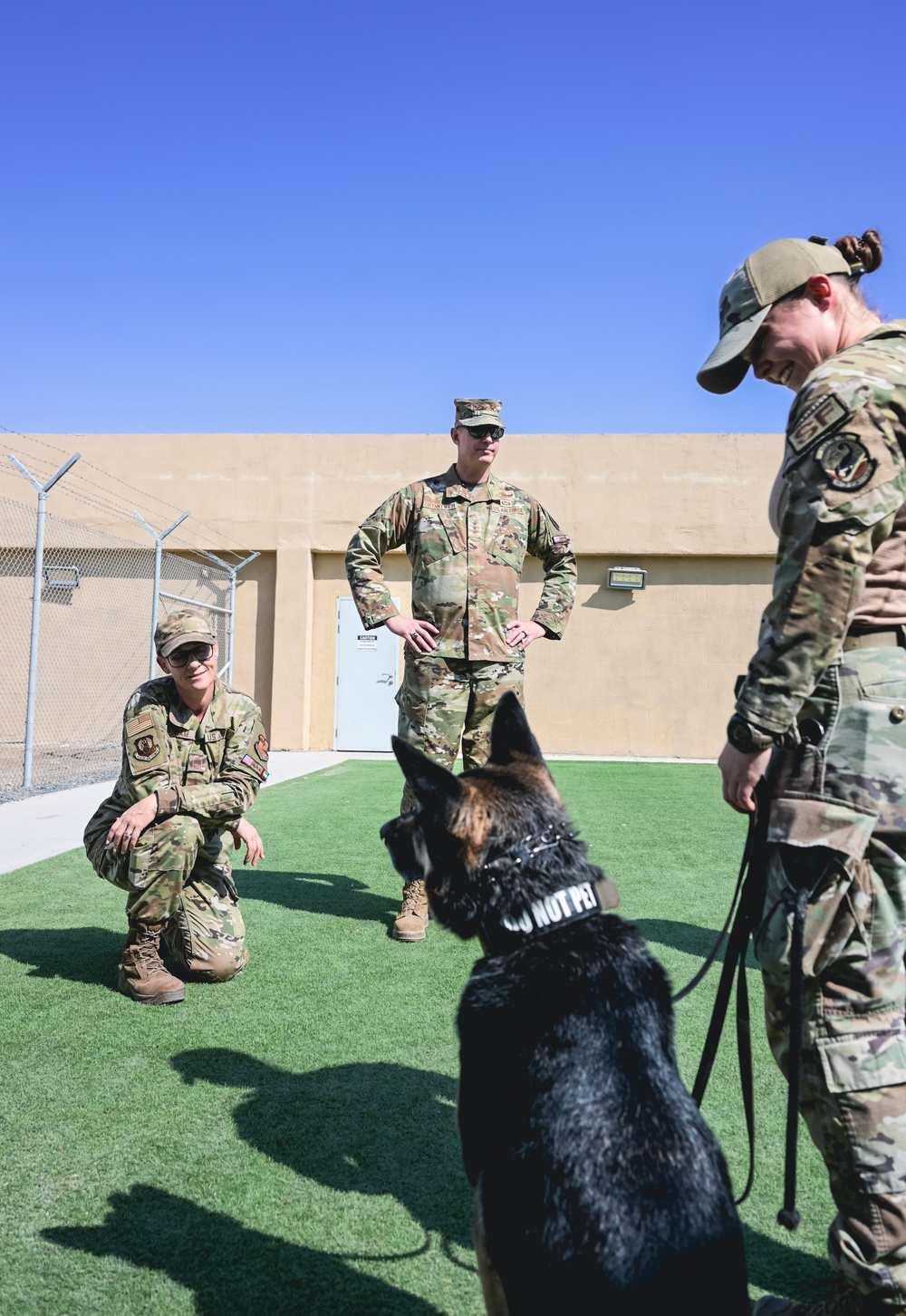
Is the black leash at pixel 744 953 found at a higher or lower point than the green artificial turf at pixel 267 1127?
higher

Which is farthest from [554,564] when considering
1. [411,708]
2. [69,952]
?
[69,952]

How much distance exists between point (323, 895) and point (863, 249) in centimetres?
418

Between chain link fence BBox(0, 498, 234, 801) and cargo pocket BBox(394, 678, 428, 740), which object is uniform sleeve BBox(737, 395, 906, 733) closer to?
cargo pocket BBox(394, 678, 428, 740)

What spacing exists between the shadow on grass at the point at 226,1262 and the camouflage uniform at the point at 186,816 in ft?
4.42

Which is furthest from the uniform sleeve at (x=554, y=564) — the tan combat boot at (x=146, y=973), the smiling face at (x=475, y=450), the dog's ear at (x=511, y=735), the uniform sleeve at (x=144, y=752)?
the dog's ear at (x=511, y=735)

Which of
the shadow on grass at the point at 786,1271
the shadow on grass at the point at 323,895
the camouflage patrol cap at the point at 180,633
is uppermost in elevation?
the camouflage patrol cap at the point at 180,633

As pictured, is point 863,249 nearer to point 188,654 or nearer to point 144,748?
point 188,654

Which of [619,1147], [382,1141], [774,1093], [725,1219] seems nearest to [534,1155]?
[619,1147]

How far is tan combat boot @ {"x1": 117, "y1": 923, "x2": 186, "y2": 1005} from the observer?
328 centimetres

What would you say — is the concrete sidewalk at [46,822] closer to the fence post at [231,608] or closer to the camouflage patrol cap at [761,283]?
the fence post at [231,608]

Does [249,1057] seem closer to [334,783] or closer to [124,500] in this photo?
[334,783]

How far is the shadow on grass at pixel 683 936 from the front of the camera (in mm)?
4008

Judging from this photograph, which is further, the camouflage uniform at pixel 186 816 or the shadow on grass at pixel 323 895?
the shadow on grass at pixel 323 895

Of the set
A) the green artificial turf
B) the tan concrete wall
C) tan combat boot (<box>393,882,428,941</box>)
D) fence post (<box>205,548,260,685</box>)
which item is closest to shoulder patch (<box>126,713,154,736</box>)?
the green artificial turf
